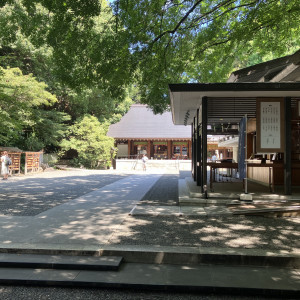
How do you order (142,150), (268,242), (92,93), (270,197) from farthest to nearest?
1. (142,150)
2. (92,93)
3. (270,197)
4. (268,242)

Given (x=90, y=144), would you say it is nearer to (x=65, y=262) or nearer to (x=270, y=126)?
(x=270, y=126)

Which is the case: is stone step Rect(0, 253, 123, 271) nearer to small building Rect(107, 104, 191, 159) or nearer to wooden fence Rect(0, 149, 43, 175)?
wooden fence Rect(0, 149, 43, 175)

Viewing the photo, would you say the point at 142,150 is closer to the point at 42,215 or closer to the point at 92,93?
the point at 92,93

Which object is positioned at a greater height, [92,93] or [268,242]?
[92,93]

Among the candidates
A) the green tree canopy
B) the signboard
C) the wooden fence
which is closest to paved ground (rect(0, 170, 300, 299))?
the signboard

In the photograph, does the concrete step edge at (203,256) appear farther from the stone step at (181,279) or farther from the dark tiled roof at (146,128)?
the dark tiled roof at (146,128)

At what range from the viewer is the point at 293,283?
3.55 metres

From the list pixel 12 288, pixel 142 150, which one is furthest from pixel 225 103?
pixel 142 150

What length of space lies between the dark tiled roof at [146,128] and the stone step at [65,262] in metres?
29.9

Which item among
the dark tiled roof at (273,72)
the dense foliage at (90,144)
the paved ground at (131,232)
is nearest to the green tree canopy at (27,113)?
the dense foliage at (90,144)

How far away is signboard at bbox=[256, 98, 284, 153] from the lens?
25.7 ft

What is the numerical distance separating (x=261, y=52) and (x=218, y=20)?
11.5ft

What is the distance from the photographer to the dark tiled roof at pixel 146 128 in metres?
35.2

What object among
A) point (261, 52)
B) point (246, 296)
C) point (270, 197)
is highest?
point (261, 52)
